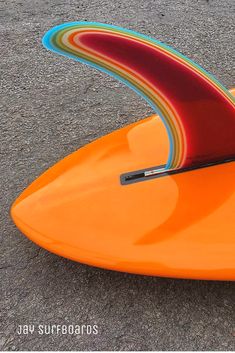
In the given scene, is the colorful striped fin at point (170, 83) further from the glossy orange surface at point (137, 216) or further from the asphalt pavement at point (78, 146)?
the asphalt pavement at point (78, 146)

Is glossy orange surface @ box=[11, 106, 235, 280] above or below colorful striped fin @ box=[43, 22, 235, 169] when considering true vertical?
below

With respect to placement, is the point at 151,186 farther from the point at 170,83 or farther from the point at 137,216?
the point at 170,83

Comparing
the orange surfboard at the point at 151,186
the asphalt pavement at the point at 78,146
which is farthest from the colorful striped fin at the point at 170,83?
the asphalt pavement at the point at 78,146

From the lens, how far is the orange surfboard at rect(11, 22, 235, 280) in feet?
3.74

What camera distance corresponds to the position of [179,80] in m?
1.19

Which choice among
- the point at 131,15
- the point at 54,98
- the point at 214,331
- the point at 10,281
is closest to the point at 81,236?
the point at 10,281

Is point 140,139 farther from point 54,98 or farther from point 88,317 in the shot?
point 54,98

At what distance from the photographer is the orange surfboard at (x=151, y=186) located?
3.74 feet

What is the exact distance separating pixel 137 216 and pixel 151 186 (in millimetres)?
99

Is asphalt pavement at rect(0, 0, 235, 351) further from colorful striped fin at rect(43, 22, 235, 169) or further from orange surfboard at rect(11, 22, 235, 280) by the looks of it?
colorful striped fin at rect(43, 22, 235, 169)

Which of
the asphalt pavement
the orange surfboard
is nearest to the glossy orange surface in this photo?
the orange surfboard

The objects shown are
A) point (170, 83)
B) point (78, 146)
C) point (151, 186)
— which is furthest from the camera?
point (78, 146)

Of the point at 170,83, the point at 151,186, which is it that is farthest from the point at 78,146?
the point at 170,83

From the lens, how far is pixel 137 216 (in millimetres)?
1264
